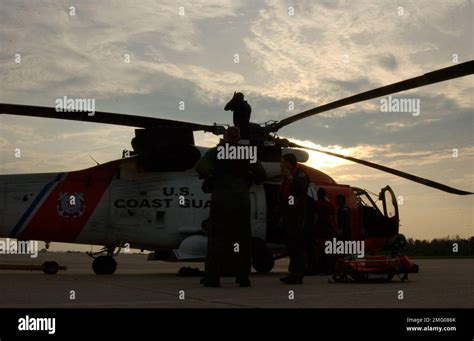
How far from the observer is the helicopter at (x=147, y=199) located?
1153 centimetres

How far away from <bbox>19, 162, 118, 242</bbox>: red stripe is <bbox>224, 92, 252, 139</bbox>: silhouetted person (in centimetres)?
341

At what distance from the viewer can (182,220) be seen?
12367 millimetres

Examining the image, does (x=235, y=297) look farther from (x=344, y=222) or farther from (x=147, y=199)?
(x=344, y=222)

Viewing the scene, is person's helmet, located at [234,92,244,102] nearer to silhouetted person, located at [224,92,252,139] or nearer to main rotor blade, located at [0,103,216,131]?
silhouetted person, located at [224,92,252,139]

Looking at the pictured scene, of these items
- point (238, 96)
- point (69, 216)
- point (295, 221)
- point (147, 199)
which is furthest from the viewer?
point (147, 199)

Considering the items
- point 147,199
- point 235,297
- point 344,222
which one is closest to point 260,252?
point 344,222

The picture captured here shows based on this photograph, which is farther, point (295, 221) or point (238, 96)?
point (238, 96)

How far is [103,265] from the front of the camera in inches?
484

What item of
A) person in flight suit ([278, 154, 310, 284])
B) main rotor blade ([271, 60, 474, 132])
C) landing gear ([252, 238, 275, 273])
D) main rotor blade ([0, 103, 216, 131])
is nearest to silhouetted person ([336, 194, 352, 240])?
landing gear ([252, 238, 275, 273])

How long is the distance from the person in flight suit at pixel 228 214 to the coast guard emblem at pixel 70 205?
415cm

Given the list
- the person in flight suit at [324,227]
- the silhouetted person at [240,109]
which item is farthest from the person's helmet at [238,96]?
the person in flight suit at [324,227]

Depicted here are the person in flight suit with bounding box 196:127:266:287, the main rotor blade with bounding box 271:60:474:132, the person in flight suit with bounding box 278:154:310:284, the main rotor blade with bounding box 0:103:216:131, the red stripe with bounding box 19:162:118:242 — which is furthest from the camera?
the red stripe with bounding box 19:162:118:242

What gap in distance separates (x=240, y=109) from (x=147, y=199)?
3507 mm

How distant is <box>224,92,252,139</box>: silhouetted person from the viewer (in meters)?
9.38
